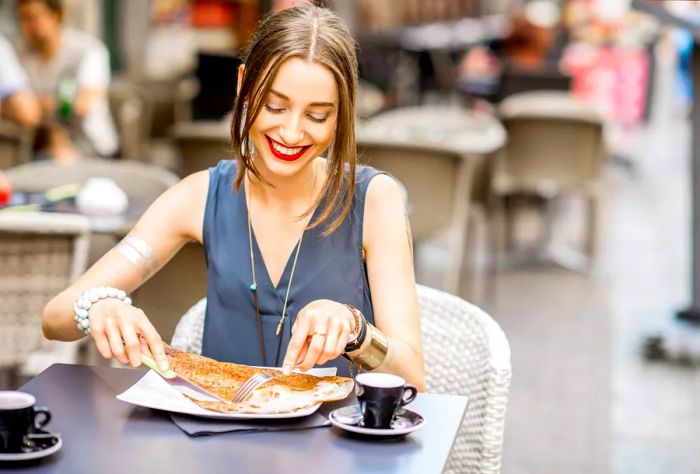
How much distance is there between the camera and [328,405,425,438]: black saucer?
5.11ft

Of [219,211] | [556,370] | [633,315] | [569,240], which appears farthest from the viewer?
[569,240]

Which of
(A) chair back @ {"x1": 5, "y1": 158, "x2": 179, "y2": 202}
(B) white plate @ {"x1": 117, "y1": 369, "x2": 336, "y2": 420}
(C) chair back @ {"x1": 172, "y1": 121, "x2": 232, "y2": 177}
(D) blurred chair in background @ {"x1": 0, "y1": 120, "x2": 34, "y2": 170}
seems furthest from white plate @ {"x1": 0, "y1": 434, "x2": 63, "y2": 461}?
(C) chair back @ {"x1": 172, "y1": 121, "x2": 232, "y2": 177}

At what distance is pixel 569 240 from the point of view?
7492 mm

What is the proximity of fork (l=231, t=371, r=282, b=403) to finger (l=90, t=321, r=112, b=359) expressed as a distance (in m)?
0.18

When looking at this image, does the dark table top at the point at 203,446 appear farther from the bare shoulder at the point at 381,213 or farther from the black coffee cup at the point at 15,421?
the bare shoulder at the point at 381,213

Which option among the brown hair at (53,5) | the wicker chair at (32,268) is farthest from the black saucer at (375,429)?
the brown hair at (53,5)

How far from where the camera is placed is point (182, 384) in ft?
5.58

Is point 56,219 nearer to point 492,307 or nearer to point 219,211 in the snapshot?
point 219,211

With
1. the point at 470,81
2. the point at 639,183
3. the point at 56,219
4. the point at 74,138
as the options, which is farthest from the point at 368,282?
the point at 639,183

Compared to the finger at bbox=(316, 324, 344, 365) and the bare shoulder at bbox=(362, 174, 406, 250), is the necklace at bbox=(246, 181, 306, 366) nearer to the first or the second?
the bare shoulder at bbox=(362, 174, 406, 250)

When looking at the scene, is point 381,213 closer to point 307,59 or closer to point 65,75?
point 307,59

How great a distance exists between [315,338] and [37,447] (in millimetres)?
398

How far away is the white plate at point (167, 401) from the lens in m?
1.60

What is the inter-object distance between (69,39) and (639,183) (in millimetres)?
5915
